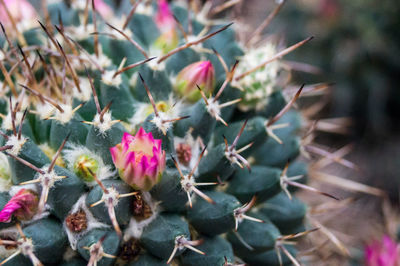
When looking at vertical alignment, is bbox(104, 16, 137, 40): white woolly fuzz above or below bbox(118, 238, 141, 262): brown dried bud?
above

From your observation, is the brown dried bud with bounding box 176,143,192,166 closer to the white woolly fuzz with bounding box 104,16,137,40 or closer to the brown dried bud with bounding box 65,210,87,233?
the brown dried bud with bounding box 65,210,87,233

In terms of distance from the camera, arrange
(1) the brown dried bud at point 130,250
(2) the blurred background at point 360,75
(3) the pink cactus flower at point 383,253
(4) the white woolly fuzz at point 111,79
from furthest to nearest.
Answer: (2) the blurred background at point 360,75 < (3) the pink cactus flower at point 383,253 < (4) the white woolly fuzz at point 111,79 < (1) the brown dried bud at point 130,250

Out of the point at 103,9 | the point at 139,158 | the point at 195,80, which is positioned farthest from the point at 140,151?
the point at 103,9

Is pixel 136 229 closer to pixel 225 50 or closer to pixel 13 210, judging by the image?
pixel 13 210

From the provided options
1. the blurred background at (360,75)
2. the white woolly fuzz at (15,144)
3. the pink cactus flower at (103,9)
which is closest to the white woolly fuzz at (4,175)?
the white woolly fuzz at (15,144)

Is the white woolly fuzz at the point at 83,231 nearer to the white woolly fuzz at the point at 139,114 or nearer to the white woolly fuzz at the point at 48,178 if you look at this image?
the white woolly fuzz at the point at 48,178

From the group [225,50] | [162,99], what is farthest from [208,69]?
[225,50]

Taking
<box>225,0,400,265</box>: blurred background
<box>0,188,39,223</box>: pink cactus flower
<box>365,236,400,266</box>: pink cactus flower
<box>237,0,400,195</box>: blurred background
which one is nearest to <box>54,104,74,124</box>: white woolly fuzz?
<box>0,188,39,223</box>: pink cactus flower
